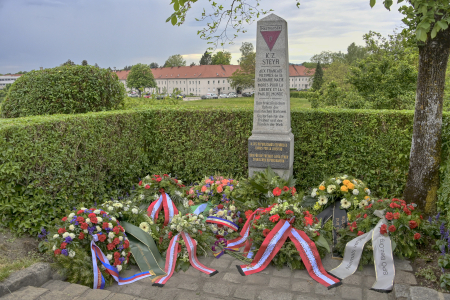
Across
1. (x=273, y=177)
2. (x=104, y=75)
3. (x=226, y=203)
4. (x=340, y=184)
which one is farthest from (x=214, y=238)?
(x=104, y=75)

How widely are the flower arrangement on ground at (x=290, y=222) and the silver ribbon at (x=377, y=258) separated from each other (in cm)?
28

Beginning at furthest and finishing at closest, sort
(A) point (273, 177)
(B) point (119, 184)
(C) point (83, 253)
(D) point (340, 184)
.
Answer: (B) point (119, 184), (A) point (273, 177), (D) point (340, 184), (C) point (83, 253)

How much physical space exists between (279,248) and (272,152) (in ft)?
7.26

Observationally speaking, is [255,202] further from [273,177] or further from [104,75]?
[104,75]

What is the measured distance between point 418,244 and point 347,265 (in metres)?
1.05

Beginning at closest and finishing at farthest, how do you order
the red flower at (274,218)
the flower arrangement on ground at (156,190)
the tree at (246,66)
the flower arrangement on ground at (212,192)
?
1. the red flower at (274,218)
2. the flower arrangement on ground at (156,190)
3. the flower arrangement on ground at (212,192)
4. the tree at (246,66)

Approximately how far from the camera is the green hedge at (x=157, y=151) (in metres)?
4.38

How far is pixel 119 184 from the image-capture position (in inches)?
246

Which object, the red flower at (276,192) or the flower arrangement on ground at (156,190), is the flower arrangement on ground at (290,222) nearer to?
the red flower at (276,192)

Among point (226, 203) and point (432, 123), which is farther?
point (226, 203)

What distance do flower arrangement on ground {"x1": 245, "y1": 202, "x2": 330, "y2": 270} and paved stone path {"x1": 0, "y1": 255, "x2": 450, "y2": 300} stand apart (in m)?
0.18

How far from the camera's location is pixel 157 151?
707cm

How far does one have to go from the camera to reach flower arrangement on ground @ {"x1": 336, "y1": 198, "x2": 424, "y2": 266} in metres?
3.93

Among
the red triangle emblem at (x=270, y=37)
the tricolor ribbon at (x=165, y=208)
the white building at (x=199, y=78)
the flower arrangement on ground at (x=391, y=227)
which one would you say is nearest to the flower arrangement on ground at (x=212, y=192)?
the tricolor ribbon at (x=165, y=208)
